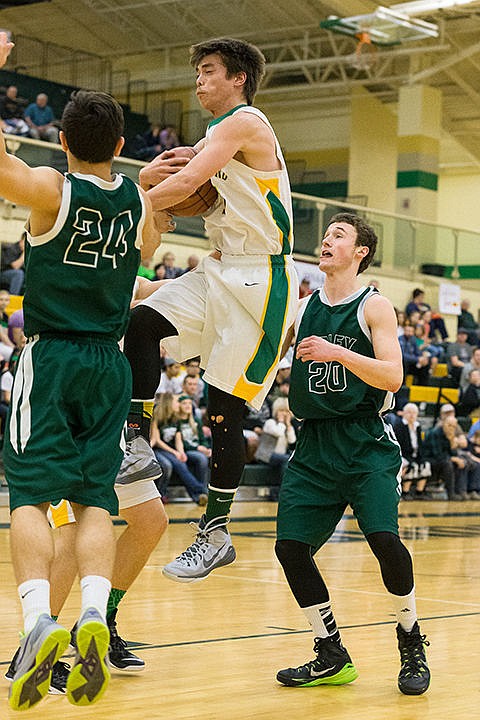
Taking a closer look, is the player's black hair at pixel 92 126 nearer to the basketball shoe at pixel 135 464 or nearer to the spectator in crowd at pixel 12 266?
the basketball shoe at pixel 135 464

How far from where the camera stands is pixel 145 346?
4578 millimetres

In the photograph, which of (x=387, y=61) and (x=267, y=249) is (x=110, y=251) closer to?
(x=267, y=249)

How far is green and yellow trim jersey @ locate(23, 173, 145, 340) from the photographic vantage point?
3646mm

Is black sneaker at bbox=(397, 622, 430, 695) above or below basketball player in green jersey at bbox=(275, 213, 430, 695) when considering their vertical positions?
below

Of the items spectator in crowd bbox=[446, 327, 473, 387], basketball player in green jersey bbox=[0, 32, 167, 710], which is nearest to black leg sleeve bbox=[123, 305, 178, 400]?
basketball player in green jersey bbox=[0, 32, 167, 710]

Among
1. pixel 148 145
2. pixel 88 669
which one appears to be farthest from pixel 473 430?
pixel 88 669

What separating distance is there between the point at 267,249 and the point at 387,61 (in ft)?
63.8

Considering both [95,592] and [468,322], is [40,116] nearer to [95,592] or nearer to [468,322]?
[468,322]

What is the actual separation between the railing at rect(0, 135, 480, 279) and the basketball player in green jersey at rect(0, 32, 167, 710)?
1210cm

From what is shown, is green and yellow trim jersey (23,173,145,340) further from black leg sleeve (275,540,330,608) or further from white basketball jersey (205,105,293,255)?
black leg sleeve (275,540,330,608)

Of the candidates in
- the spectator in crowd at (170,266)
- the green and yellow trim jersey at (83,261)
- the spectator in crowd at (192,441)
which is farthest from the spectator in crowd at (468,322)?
the green and yellow trim jersey at (83,261)

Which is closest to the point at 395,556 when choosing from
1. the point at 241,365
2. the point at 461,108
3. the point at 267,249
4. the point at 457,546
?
the point at 241,365

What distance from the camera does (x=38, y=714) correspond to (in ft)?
13.1

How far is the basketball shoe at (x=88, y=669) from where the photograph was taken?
3.26 meters
